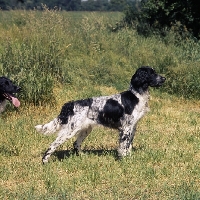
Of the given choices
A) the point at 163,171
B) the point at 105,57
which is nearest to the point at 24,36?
the point at 105,57

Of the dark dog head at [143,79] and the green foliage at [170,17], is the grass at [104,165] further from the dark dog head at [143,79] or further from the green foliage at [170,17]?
the green foliage at [170,17]

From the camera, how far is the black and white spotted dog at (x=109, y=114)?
23.5 ft

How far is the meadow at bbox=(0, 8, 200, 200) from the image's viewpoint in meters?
6.08

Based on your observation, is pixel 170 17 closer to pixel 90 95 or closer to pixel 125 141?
pixel 90 95

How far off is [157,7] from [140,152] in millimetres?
12988

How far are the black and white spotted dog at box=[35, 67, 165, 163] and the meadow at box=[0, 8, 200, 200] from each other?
35 cm

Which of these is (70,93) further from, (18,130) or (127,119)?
(127,119)

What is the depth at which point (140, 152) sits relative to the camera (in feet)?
24.8

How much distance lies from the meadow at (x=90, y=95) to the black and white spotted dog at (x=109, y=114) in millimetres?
352

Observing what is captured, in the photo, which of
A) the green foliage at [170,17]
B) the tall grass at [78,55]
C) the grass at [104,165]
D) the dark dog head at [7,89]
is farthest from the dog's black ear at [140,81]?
the green foliage at [170,17]

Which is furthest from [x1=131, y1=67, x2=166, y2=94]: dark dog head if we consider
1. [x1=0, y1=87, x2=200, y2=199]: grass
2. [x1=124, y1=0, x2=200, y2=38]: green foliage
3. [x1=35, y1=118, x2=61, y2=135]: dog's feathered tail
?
[x1=124, y1=0, x2=200, y2=38]: green foliage

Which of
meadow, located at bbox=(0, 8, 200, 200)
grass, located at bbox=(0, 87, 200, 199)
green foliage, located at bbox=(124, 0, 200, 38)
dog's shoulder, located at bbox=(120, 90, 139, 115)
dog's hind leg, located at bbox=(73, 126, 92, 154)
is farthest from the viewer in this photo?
green foliage, located at bbox=(124, 0, 200, 38)

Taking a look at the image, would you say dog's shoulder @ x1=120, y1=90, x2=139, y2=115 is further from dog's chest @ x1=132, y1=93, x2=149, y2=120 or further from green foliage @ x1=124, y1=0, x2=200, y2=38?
green foliage @ x1=124, y1=0, x2=200, y2=38

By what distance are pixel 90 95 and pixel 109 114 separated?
16.2 ft
